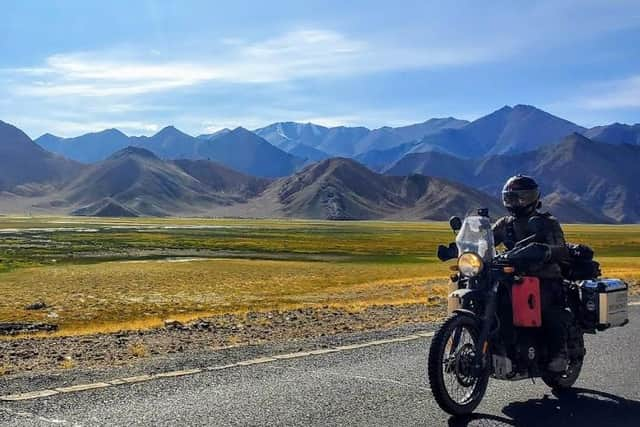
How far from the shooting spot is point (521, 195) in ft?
28.1

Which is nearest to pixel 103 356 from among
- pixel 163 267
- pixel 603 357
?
pixel 603 357

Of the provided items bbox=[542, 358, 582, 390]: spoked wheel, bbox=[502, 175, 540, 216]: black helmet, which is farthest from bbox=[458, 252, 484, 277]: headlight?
bbox=[542, 358, 582, 390]: spoked wheel

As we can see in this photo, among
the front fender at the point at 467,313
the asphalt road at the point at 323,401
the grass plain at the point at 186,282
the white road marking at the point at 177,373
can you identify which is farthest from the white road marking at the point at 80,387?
the grass plain at the point at 186,282

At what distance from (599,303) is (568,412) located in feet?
4.91

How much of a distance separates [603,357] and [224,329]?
8438mm

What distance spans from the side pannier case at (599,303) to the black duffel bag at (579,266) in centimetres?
10

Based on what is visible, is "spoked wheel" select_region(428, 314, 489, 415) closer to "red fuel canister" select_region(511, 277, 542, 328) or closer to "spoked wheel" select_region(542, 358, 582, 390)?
"red fuel canister" select_region(511, 277, 542, 328)

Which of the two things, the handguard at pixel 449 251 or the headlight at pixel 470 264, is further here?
the handguard at pixel 449 251

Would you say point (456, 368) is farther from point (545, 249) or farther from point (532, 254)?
point (545, 249)

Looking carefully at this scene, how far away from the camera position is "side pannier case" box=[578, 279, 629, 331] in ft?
28.1

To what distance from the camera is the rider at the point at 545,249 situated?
7.91m

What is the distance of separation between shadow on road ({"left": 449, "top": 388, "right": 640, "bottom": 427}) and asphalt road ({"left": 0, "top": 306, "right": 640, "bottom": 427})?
11 millimetres

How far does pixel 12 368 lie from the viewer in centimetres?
1072

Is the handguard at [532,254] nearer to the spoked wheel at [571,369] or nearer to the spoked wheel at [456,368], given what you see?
the spoked wheel at [456,368]
